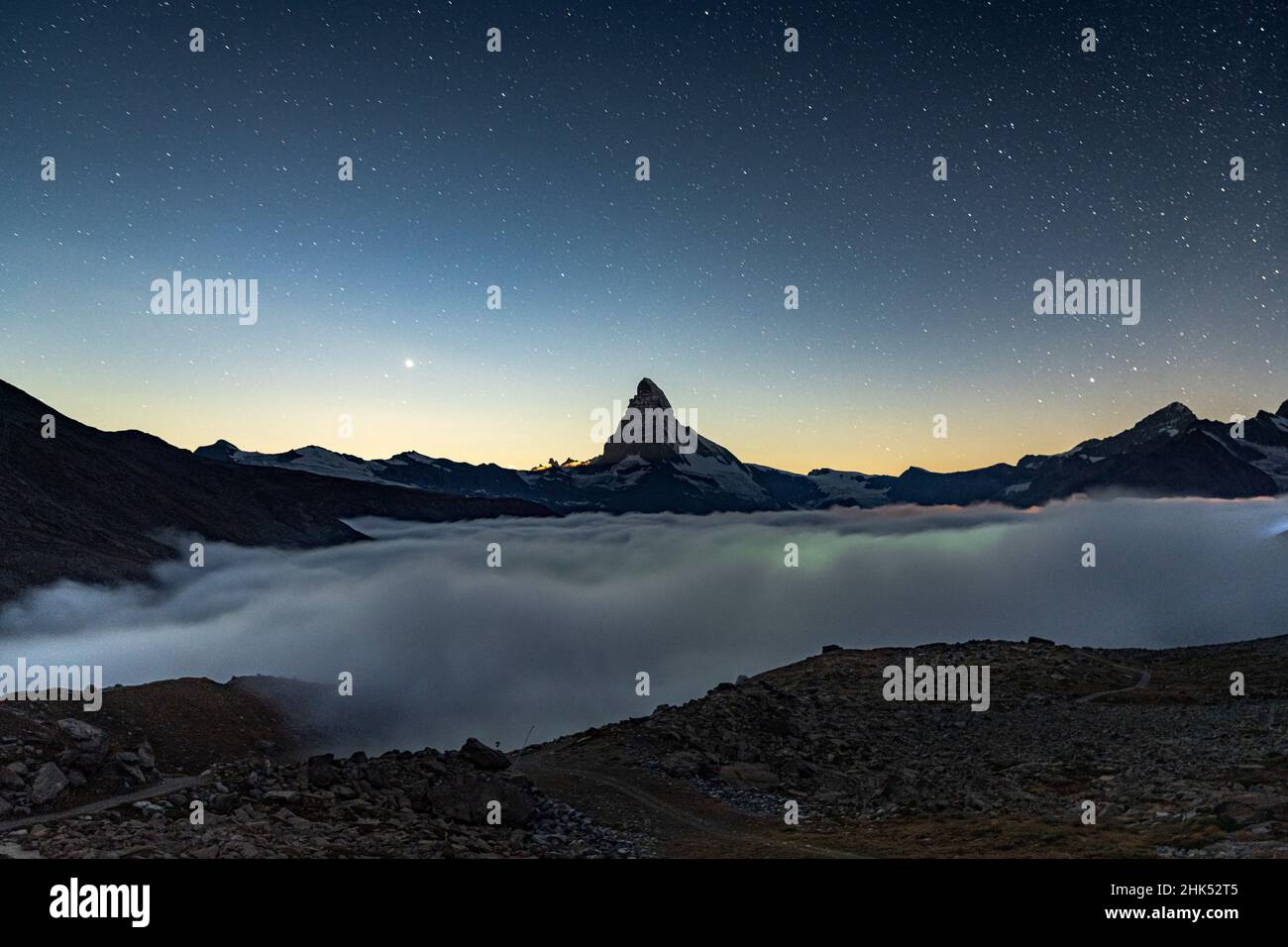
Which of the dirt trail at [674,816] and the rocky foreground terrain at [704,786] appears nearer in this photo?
the rocky foreground terrain at [704,786]

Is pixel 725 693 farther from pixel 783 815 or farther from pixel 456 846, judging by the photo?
pixel 456 846

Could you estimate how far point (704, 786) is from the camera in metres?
40.6

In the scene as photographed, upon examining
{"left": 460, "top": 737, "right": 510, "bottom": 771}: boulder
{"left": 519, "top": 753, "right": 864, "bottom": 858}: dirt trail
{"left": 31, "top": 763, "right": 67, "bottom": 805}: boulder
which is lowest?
{"left": 519, "top": 753, "right": 864, "bottom": 858}: dirt trail

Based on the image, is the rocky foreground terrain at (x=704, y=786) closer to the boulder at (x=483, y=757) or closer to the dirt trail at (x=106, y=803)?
the boulder at (x=483, y=757)

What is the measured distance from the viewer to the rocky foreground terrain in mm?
26000

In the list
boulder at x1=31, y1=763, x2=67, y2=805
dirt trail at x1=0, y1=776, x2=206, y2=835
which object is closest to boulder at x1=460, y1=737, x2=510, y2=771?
dirt trail at x1=0, y1=776, x2=206, y2=835

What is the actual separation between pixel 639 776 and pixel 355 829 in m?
17.3

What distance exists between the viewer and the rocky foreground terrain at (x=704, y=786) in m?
26.0

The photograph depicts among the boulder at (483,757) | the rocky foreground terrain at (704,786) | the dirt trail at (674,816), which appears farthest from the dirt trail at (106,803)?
the dirt trail at (674,816)

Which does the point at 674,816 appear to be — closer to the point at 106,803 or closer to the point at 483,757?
the point at 483,757

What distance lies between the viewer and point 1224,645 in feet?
440

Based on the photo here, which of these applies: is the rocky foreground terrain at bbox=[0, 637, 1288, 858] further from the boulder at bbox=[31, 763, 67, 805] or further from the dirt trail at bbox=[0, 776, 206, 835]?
the dirt trail at bbox=[0, 776, 206, 835]
